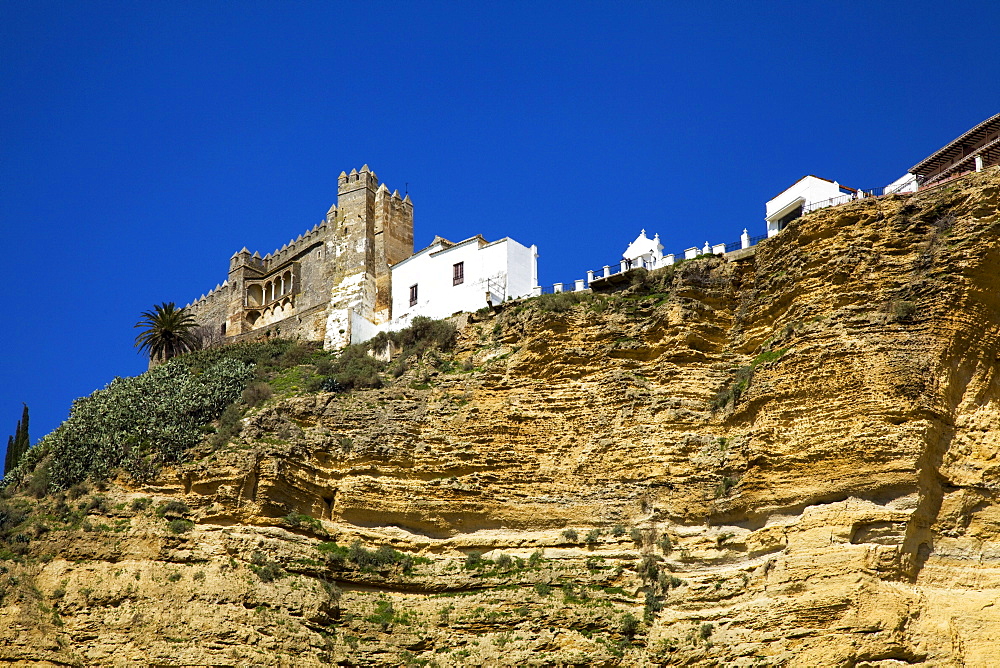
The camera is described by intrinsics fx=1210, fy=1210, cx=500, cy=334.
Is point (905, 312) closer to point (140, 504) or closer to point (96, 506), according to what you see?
point (140, 504)

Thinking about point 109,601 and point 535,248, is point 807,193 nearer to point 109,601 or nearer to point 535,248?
point 535,248

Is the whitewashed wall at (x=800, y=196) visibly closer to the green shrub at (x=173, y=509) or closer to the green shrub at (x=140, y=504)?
the green shrub at (x=173, y=509)

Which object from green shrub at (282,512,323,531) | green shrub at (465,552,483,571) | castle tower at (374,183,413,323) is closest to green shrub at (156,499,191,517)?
green shrub at (282,512,323,531)

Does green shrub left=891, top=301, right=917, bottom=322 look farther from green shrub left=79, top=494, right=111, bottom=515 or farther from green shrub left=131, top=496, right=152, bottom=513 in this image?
green shrub left=79, top=494, right=111, bottom=515

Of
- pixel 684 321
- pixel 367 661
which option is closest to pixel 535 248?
pixel 684 321

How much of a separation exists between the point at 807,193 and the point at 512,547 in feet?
Result: 38.4

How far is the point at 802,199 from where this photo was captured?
3064 cm

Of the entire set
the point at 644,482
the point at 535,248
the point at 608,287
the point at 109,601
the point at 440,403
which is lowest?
the point at 109,601

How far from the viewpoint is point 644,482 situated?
90.3ft

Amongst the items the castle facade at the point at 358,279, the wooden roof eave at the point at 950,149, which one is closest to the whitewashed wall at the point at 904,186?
the wooden roof eave at the point at 950,149

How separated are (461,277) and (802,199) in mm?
10135

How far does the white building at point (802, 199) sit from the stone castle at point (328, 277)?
12444 millimetres

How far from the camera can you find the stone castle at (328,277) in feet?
124

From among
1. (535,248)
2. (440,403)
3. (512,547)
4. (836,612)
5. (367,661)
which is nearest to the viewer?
(836,612)
